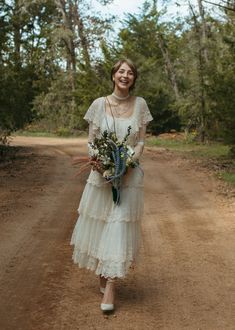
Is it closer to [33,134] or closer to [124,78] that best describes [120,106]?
[124,78]

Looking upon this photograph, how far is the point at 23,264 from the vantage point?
614 cm

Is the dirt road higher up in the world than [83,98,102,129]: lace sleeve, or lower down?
lower down

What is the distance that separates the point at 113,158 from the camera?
4656 millimetres

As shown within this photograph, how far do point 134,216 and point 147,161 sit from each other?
1338 centimetres

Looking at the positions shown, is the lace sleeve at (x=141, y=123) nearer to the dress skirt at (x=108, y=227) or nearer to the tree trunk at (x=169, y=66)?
the dress skirt at (x=108, y=227)

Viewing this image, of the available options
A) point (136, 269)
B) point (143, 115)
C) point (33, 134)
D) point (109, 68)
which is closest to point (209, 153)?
point (109, 68)

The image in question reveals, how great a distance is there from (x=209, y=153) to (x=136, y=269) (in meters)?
15.6

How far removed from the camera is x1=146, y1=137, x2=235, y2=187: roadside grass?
15.6m

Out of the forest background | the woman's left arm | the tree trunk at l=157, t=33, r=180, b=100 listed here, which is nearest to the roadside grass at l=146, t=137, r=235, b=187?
the forest background

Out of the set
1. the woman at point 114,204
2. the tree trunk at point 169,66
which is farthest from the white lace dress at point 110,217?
the tree trunk at point 169,66

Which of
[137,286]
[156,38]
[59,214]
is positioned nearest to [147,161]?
[59,214]

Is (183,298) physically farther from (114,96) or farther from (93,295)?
(114,96)

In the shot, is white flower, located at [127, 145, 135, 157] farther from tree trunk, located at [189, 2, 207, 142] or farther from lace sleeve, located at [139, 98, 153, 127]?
tree trunk, located at [189, 2, 207, 142]

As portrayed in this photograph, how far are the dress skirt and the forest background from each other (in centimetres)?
1085
